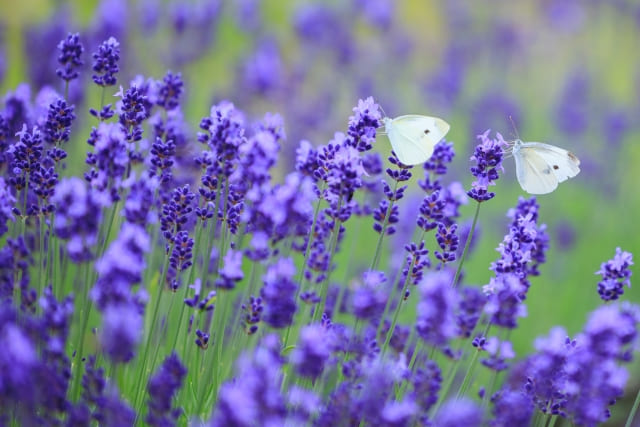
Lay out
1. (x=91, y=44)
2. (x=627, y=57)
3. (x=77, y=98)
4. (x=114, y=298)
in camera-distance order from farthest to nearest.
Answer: (x=627, y=57) < (x=91, y=44) < (x=77, y=98) < (x=114, y=298)

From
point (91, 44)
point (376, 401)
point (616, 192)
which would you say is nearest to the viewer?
point (376, 401)

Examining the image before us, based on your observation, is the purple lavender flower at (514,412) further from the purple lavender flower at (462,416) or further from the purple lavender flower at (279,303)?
the purple lavender flower at (279,303)

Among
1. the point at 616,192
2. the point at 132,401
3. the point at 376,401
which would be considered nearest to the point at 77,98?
the point at 132,401

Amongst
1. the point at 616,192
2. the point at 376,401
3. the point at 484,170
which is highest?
the point at 616,192

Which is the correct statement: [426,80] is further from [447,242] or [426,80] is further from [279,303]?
[279,303]

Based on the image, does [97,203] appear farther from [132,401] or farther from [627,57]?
[627,57]

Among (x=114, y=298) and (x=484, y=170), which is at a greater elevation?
(x=484, y=170)
